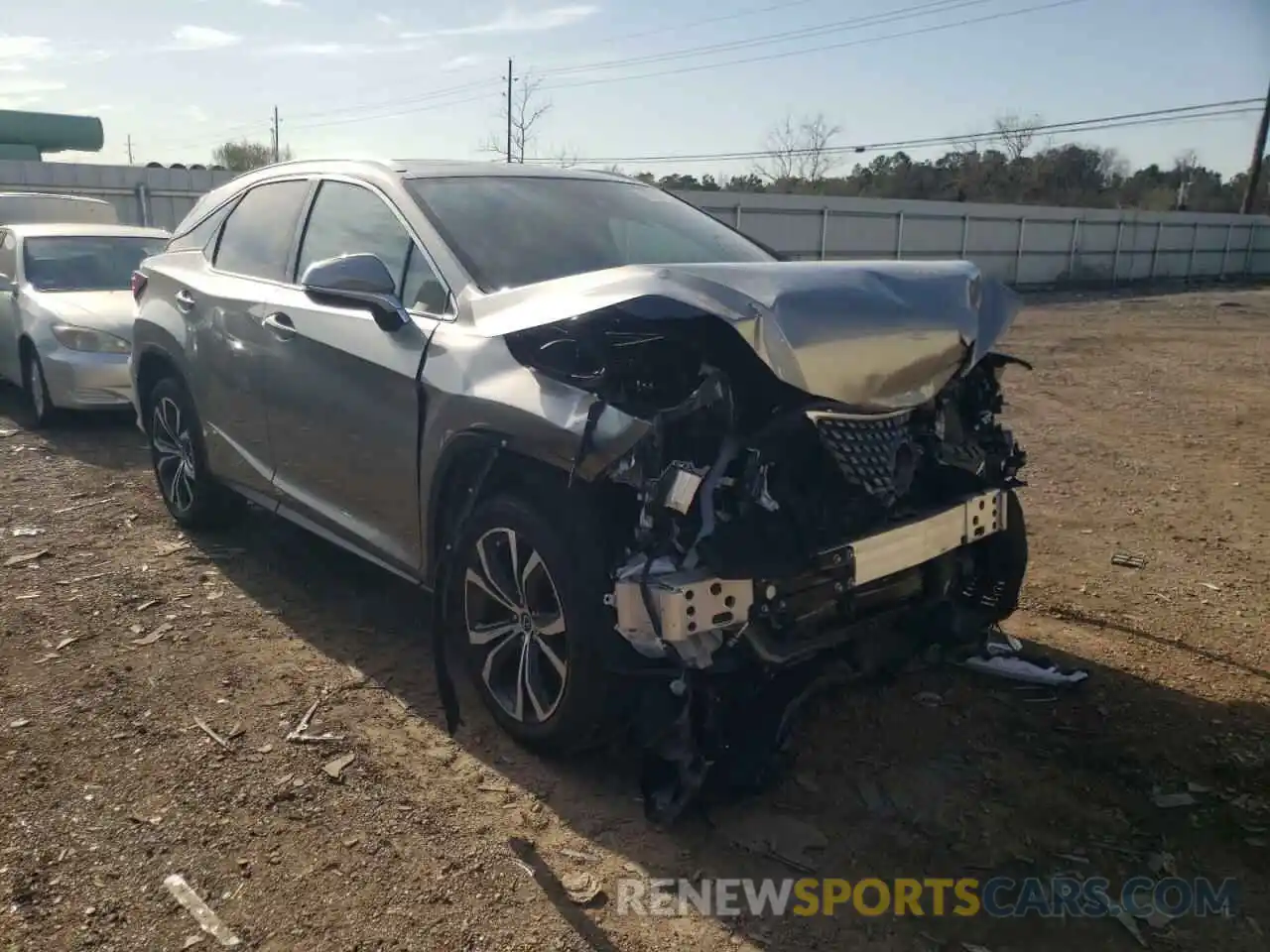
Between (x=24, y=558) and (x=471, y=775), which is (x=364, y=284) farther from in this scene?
(x=24, y=558)

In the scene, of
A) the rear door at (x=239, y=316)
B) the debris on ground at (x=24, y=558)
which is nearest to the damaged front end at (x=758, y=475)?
the rear door at (x=239, y=316)

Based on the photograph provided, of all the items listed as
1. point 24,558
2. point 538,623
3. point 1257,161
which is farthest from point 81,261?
point 1257,161

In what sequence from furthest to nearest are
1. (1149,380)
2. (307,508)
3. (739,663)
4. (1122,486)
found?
(1149,380)
(1122,486)
(307,508)
(739,663)

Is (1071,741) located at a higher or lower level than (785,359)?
lower

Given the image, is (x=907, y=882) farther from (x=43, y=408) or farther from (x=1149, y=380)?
(x=1149, y=380)

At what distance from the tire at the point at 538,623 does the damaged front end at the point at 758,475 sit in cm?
12

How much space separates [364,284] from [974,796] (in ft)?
8.66

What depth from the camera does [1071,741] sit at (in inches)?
140

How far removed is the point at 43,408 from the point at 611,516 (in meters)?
7.15

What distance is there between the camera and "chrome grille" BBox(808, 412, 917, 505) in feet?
10.2

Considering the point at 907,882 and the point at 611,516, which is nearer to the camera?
the point at 907,882

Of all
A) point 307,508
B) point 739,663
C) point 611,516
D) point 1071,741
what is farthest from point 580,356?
point 1071,741

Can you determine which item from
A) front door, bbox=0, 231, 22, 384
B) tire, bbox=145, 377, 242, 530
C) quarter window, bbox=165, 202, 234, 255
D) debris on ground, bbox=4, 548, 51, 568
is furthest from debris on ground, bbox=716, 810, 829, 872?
front door, bbox=0, 231, 22, 384

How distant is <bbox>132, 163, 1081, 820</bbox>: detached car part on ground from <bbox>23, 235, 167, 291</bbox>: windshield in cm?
582
